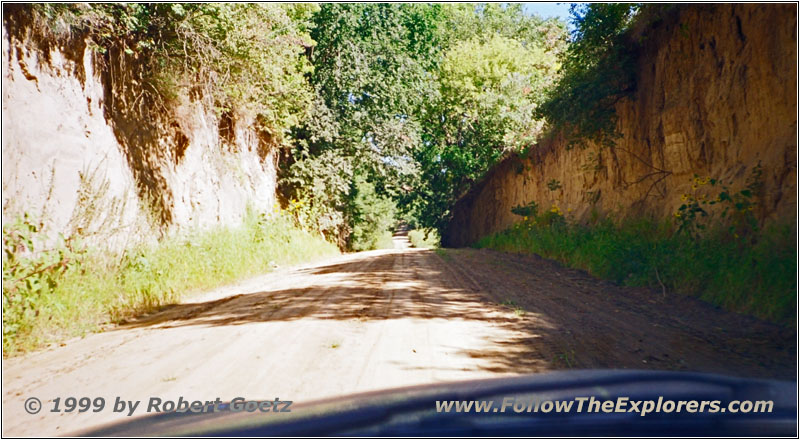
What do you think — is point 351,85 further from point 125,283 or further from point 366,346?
point 366,346

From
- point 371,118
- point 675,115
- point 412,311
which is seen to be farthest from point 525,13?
point 412,311

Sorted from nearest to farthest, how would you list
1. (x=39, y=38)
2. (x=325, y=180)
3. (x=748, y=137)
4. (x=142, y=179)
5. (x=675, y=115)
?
(x=39, y=38)
(x=748, y=137)
(x=142, y=179)
(x=675, y=115)
(x=325, y=180)

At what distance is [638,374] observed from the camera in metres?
2.22

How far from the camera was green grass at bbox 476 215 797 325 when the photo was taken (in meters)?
5.27

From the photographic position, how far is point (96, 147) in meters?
7.64

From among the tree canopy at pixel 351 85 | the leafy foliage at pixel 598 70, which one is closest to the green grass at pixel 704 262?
the leafy foliage at pixel 598 70

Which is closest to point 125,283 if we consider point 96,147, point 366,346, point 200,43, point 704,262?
point 96,147

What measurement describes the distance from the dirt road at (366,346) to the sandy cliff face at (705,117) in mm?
2677

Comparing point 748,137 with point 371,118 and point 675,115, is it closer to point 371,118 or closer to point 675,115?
point 675,115

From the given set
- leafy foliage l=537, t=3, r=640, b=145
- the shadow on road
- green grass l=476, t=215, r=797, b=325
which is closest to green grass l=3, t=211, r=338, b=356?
the shadow on road

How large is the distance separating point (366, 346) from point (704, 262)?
5139 millimetres

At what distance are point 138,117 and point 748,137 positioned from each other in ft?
33.6

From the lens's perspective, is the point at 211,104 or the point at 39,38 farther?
the point at 211,104

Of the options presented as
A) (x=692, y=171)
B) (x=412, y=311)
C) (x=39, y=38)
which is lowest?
(x=412, y=311)
